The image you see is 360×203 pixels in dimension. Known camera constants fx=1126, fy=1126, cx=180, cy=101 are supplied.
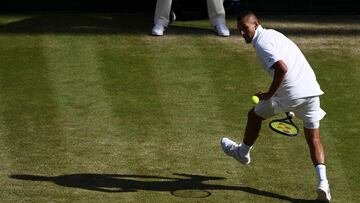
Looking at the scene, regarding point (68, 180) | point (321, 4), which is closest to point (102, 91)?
point (68, 180)

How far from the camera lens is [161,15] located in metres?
19.1

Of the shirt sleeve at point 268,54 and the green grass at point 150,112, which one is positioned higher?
the shirt sleeve at point 268,54

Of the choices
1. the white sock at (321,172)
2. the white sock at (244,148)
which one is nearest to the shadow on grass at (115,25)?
the white sock at (244,148)

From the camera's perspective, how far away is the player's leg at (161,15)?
1908cm

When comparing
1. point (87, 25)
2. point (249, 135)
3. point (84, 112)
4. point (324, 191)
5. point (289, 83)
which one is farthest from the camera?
point (87, 25)

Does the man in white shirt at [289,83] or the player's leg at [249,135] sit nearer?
the man in white shirt at [289,83]

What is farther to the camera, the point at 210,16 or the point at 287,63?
the point at 210,16

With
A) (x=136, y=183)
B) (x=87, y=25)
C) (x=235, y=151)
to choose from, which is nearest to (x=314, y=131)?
(x=235, y=151)

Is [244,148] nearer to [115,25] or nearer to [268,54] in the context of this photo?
[268,54]

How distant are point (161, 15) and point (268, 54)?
6.74m

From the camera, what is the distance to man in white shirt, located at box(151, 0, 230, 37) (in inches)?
748

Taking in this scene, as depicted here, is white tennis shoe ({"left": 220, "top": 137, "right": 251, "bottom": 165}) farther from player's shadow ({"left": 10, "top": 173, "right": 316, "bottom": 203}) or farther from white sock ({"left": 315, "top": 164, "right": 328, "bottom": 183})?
white sock ({"left": 315, "top": 164, "right": 328, "bottom": 183})

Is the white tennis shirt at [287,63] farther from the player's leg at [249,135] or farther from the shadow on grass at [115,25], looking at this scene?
the shadow on grass at [115,25]

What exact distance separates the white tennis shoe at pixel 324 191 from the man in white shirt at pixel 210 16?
7087mm
